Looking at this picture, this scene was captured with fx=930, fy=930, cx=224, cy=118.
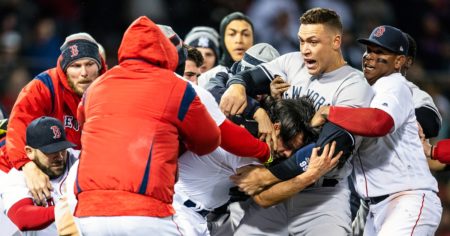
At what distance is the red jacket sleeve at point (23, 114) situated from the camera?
6583 mm

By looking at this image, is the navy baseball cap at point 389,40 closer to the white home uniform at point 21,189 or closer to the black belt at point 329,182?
the black belt at point 329,182

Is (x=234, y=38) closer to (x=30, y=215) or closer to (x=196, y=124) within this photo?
(x=30, y=215)

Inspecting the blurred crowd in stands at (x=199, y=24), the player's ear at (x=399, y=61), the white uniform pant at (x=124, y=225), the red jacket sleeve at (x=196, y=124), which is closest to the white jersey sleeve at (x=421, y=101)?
the player's ear at (x=399, y=61)

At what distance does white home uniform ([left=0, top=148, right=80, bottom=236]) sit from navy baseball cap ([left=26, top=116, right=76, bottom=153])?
227 mm

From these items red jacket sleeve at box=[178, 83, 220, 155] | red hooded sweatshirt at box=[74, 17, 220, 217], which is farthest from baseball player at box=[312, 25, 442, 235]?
red hooded sweatshirt at box=[74, 17, 220, 217]

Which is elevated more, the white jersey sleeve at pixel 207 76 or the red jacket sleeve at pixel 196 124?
the red jacket sleeve at pixel 196 124

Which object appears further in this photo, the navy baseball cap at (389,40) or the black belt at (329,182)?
the navy baseball cap at (389,40)

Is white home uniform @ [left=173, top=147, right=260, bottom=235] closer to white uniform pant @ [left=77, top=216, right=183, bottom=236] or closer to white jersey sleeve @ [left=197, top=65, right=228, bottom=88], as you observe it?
white uniform pant @ [left=77, top=216, right=183, bottom=236]

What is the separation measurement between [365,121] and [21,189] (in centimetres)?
237

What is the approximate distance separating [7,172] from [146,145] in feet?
6.97

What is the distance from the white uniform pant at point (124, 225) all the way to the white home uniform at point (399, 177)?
1.77m

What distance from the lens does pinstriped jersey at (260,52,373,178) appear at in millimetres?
6105

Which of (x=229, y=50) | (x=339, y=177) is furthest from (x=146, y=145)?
(x=229, y=50)

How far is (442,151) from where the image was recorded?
269 inches
